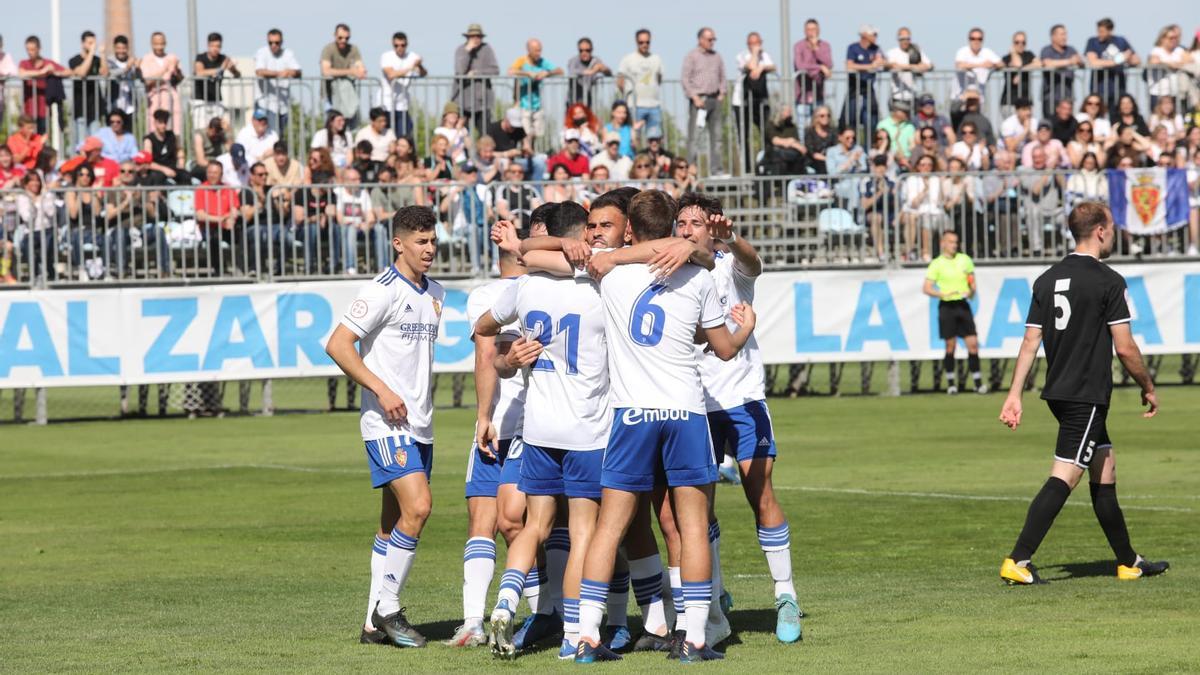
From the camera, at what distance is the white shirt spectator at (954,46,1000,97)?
31156 mm

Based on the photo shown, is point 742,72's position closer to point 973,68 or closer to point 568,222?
point 973,68

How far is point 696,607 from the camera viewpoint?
26.7ft

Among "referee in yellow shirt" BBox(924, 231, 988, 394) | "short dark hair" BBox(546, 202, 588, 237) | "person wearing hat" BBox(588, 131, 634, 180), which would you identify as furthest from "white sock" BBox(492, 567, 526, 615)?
"person wearing hat" BBox(588, 131, 634, 180)

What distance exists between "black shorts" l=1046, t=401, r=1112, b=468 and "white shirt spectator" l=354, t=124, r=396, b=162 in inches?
720

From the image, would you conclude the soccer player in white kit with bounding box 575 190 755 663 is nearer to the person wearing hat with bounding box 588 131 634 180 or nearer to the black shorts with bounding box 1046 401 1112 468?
the black shorts with bounding box 1046 401 1112 468

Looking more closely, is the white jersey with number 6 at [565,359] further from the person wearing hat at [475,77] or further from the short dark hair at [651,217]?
the person wearing hat at [475,77]

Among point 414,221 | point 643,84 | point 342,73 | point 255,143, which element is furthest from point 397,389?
point 643,84

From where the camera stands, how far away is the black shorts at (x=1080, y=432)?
10773 millimetres

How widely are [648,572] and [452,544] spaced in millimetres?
4481

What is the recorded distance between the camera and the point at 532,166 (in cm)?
2825

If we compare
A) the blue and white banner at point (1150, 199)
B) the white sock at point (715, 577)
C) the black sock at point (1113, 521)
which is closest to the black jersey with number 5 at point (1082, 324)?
the black sock at point (1113, 521)

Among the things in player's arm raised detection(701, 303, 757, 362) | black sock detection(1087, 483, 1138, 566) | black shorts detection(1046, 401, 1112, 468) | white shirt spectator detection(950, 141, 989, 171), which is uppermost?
white shirt spectator detection(950, 141, 989, 171)

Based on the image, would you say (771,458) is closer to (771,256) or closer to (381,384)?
(381,384)

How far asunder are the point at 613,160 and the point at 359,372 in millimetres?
19799
